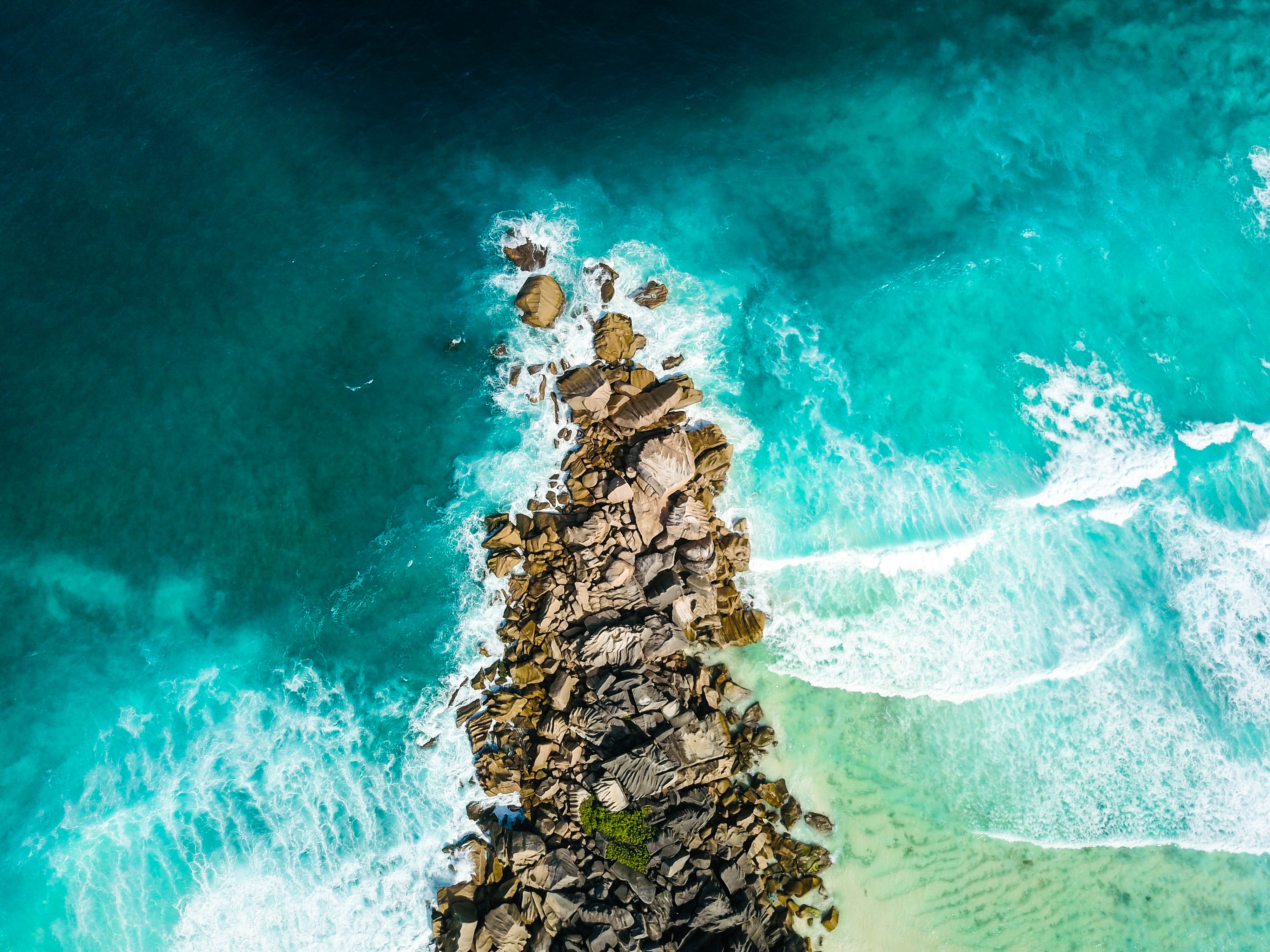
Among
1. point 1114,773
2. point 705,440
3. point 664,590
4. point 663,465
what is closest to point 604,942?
point 664,590

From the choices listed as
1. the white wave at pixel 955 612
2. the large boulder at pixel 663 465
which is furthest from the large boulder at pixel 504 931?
the large boulder at pixel 663 465

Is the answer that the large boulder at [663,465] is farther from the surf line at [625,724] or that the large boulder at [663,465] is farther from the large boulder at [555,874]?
the large boulder at [555,874]

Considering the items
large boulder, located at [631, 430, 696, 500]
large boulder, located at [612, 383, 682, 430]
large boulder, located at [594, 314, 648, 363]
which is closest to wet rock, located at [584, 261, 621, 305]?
large boulder, located at [594, 314, 648, 363]

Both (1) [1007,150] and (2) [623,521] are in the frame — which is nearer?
(2) [623,521]

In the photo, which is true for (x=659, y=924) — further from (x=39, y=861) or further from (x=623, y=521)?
(x=39, y=861)

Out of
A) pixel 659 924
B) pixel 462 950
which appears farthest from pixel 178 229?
pixel 659 924

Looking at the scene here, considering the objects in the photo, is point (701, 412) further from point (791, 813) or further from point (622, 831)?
point (622, 831)
